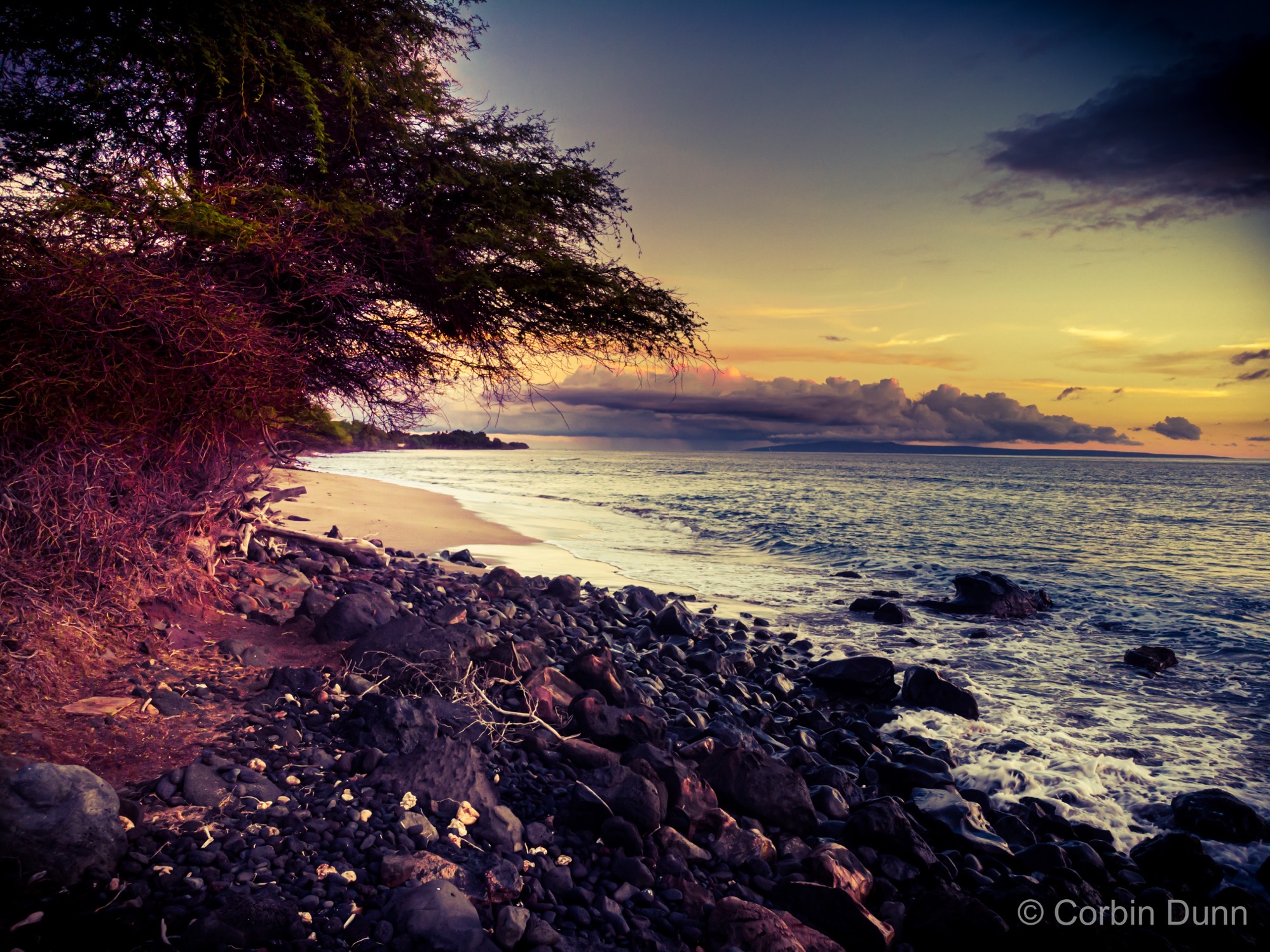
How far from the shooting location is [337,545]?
36.8 feet

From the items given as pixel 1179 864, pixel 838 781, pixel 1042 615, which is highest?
pixel 838 781

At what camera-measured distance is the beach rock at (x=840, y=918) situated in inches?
152

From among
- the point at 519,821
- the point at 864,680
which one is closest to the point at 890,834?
the point at 519,821

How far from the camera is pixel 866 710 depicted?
855cm

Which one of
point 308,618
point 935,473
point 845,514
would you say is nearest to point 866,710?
point 308,618

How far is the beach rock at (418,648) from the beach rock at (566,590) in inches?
189

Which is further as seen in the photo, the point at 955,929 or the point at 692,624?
the point at 692,624

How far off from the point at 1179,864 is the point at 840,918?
3.45m

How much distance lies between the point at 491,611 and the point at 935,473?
3965 inches

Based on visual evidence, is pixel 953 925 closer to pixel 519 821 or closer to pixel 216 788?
pixel 519 821

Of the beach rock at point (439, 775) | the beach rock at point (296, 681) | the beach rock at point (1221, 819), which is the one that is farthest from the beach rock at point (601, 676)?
the beach rock at point (1221, 819)

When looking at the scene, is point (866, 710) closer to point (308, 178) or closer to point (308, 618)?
point (308, 618)

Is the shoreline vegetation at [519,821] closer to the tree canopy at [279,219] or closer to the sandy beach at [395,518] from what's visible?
the tree canopy at [279,219]

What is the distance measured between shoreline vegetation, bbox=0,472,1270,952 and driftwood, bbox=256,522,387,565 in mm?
2012
